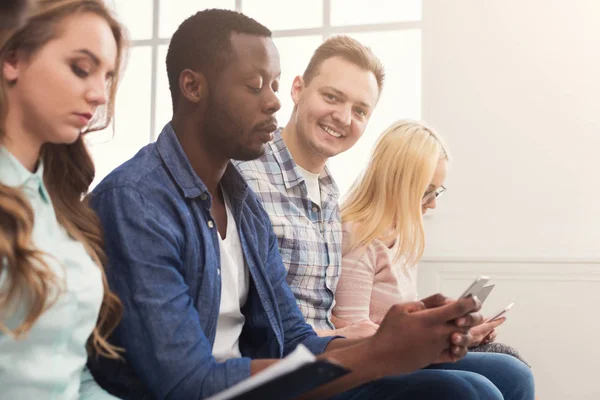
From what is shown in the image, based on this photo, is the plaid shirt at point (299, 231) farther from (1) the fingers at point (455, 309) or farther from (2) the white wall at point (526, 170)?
(2) the white wall at point (526, 170)

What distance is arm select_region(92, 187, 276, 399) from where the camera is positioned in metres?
1.20

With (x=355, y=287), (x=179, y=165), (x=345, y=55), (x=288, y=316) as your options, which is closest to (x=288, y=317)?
(x=288, y=316)

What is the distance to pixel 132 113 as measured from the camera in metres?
4.42

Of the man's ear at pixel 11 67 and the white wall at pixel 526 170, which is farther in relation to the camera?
the white wall at pixel 526 170

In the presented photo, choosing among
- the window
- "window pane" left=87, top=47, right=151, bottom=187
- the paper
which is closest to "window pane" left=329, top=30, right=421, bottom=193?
the window

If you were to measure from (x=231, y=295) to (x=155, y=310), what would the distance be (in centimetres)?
27

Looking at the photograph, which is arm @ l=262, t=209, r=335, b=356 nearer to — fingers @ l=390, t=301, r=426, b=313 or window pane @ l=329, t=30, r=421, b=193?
fingers @ l=390, t=301, r=426, b=313

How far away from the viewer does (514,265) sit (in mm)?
3574

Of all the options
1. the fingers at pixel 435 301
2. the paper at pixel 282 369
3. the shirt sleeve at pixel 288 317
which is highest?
the paper at pixel 282 369

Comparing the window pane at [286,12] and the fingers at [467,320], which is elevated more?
the window pane at [286,12]

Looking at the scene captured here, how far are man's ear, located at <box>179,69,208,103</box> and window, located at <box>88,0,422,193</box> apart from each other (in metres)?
2.22

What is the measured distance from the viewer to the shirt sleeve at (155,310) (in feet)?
3.92

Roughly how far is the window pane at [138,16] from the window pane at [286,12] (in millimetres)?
596

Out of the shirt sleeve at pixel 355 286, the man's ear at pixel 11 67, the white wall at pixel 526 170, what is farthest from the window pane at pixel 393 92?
the man's ear at pixel 11 67
